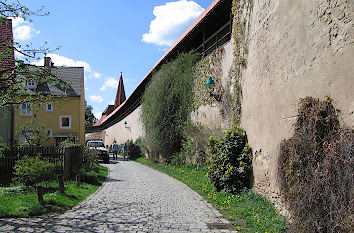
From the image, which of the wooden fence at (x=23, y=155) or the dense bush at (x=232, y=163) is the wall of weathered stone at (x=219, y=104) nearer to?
the dense bush at (x=232, y=163)

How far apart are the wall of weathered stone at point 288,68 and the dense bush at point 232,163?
12.0 inches

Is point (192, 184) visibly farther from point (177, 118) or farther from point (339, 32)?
point (339, 32)

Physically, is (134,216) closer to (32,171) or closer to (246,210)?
(246,210)

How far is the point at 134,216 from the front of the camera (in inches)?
235

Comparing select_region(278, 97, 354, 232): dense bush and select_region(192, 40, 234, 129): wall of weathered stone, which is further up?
select_region(192, 40, 234, 129): wall of weathered stone

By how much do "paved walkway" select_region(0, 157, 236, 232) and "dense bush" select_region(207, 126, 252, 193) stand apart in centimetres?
77

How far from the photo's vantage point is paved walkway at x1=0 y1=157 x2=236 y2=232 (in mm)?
5133

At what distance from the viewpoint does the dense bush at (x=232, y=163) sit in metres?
7.69

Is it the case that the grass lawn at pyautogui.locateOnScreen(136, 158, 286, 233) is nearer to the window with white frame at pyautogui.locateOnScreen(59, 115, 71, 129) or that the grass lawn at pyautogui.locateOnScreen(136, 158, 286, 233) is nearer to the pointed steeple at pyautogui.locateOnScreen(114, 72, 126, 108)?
the window with white frame at pyautogui.locateOnScreen(59, 115, 71, 129)

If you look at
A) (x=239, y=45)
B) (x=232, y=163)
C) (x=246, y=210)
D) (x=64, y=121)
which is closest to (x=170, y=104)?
(x=239, y=45)

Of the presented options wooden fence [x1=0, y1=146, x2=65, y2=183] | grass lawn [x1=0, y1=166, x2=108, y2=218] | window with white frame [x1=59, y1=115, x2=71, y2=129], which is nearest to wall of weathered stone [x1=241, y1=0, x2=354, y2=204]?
grass lawn [x1=0, y1=166, x2=108, y2=218]

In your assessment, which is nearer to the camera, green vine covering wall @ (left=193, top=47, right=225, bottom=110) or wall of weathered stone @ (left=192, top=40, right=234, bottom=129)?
wall of weathered stone @ (left=192, top=40, right=234, bottom=129)

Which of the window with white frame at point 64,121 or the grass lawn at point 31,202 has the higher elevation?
the window with white frame at point 64,121

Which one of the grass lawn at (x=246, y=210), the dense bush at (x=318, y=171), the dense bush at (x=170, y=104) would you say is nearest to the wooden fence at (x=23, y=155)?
the grass lawn at (x=246, y=210)
